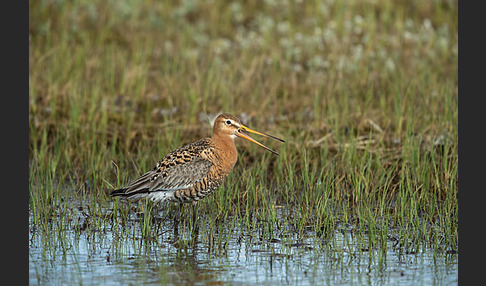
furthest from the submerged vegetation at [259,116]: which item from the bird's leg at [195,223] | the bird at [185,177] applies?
the bird at [185,177]

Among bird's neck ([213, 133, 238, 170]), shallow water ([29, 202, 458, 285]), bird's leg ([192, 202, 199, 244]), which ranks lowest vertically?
shallow water ([29, 202, 458, 285])

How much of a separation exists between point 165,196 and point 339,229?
5.87 ft

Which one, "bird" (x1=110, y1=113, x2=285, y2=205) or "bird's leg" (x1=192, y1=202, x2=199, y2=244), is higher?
"bird" (x1=110, y1=113, x2=285, y2=205)

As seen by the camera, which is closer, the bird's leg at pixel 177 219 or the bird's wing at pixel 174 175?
the bird's leg at pixel 177 219

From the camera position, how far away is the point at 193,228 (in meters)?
7.26

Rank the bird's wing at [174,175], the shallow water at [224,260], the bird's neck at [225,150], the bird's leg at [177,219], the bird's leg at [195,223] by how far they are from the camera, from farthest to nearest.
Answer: the bird's neck at [225,150] → the bird's wing at [174,175] → the bird's leg at [177,219] → the bird's leg at [195,223] → the shallow water at [224,260]

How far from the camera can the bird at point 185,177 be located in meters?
7.58

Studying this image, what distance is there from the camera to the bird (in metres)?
7.58

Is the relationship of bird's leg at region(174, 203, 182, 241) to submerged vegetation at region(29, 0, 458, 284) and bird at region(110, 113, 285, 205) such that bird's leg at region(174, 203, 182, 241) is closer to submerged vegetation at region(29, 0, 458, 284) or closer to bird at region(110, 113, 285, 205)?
submerged vegetation at region(29, 0, 458, 284)

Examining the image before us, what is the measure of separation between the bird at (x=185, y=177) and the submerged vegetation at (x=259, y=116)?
19 centimetres

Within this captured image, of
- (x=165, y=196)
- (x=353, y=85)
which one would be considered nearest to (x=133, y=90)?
(x=353, y=85)

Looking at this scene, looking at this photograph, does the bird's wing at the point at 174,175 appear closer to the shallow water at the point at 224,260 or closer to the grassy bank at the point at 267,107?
the grassy bank at the point at 267,107

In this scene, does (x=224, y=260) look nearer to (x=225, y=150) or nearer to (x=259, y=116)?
(x=225, y=150)

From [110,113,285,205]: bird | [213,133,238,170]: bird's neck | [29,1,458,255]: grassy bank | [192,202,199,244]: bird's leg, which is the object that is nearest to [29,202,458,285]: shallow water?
[192,202,199,244]: bird's leg
